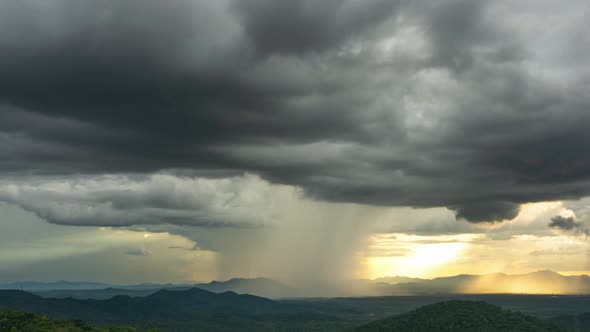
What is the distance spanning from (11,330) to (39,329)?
32.7ft

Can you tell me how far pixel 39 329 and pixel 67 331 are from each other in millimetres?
10098

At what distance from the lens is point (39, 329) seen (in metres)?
198

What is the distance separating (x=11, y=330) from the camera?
197375 millimetres

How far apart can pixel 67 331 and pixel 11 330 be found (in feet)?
65.7

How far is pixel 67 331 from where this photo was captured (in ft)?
653
